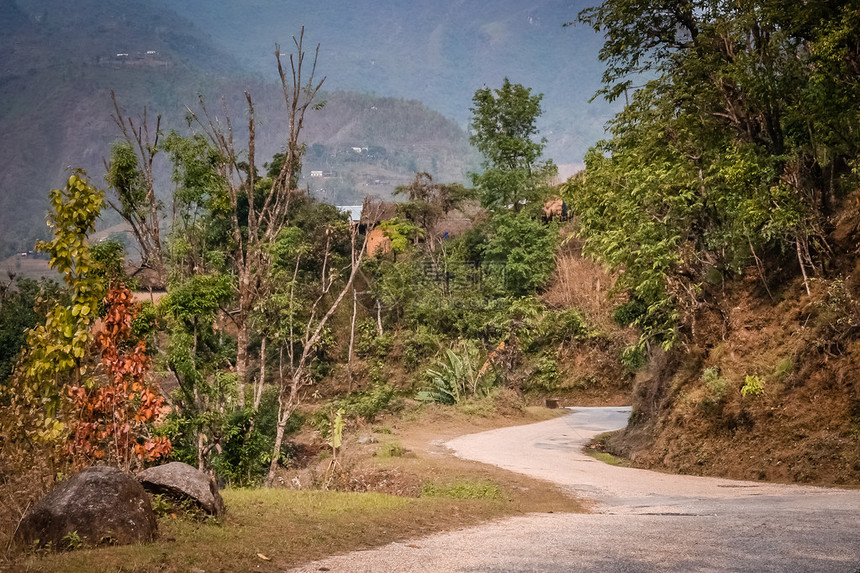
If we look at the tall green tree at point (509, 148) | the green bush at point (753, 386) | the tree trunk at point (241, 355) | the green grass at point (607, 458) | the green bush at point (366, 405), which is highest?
the tall green tree at point (509, 148)

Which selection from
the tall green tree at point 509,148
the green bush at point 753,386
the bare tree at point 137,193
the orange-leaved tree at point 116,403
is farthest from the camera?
the tall green tree at point 509,148

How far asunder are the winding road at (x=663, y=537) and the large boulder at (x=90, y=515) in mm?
1438

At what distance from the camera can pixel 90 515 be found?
5.91 m

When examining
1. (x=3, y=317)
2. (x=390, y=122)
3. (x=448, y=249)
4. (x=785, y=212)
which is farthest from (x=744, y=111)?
(x=390, y=122)

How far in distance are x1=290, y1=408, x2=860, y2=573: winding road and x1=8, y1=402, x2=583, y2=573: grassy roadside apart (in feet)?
1.43

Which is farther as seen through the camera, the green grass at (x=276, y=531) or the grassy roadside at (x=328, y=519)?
the grassy roadside at (x=328, y=519)

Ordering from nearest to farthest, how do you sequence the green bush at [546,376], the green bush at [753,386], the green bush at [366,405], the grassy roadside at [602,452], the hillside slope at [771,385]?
the hillside slope at [771,385], the green bush at [753,386], the grassy roadside at [602,452], the green bush at [366,405], the green bush at [546,376]

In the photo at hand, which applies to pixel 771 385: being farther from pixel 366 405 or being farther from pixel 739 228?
pixel 366 405

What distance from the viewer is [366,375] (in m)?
35.4

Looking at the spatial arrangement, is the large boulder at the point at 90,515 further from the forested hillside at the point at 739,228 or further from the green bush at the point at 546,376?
the green bush at the point at 546,376

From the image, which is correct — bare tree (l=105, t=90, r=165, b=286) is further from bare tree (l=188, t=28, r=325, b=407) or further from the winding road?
the winding road

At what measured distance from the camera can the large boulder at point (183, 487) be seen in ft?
22.9

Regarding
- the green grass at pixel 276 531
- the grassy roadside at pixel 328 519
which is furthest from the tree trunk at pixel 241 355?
the green grass at pixel 276 531

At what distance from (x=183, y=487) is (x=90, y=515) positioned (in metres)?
1.15
